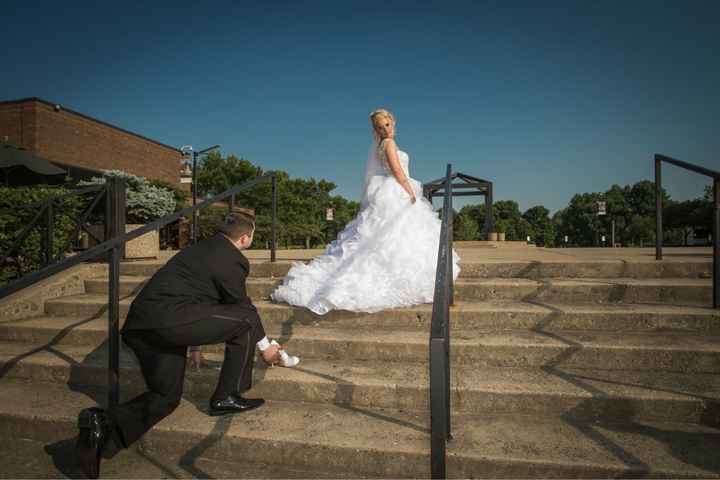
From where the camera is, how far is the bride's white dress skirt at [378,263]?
3.41 metres

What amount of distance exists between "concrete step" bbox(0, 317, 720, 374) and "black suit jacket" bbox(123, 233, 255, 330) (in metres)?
0.85

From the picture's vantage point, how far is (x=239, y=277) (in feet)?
7.84

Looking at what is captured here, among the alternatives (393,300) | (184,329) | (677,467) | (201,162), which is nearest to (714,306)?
(677,467)

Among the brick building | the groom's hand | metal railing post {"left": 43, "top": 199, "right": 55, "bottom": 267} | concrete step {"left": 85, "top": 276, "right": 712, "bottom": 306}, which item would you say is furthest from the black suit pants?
the brick building

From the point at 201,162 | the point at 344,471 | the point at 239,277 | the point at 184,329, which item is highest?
the point at 201,162

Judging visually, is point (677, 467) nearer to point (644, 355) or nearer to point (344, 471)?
point (644, 355)

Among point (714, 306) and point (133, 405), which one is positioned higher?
point (714, 306)

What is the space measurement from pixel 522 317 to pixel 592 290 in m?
0.84

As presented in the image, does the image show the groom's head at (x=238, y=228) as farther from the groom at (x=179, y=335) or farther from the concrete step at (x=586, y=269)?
the concrete step at (x=586, y=269)

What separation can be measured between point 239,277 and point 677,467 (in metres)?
2.38

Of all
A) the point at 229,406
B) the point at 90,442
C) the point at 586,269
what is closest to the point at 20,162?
the point at 90,442

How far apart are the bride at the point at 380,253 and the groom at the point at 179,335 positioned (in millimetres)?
1058

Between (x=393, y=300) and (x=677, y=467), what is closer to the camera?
(x=677, y=467)

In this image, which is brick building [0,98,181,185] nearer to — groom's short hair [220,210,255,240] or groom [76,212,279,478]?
groom's short hair [220,210,255,240]
